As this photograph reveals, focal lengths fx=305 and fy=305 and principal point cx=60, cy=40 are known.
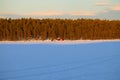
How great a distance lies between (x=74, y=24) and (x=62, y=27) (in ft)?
4.24

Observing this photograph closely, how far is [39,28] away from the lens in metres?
27.9

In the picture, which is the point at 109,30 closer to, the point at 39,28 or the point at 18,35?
the point at 39,28

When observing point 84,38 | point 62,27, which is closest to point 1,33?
point 62,27

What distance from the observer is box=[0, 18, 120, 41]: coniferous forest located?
2709 centimetres

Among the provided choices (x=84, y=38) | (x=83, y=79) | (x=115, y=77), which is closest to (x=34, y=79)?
(x=83, y=79)

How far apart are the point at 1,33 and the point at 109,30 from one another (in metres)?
10.7

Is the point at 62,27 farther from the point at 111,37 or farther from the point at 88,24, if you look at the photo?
the point at 111,37

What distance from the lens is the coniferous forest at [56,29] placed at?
1067 inches

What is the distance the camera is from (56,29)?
1120 inches

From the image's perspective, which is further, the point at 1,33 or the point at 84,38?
the point at 84,38

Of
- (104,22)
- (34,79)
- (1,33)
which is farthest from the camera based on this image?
(104,22)

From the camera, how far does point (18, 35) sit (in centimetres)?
2698

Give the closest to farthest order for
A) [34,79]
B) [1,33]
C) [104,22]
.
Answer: [34,79]
[1,33]
[104,22]

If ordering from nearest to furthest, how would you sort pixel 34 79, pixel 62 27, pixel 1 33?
1. pixel 34 79
2. pixel 1 33
3. pixel 62 27
